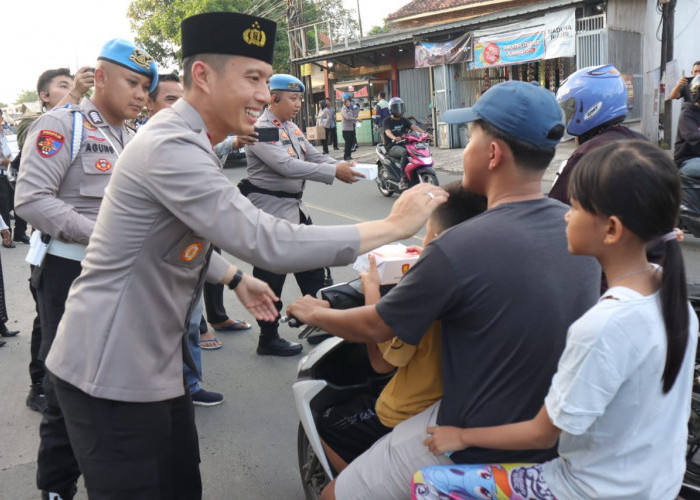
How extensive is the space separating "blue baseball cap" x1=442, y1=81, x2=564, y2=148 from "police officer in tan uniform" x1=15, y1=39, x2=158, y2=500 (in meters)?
1.98

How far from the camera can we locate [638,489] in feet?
4.76

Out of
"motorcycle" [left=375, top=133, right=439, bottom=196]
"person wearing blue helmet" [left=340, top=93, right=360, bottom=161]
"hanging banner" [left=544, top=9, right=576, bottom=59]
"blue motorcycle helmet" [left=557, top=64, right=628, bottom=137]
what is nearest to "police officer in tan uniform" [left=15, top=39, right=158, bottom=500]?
"blue motorcycle helmet" [left=557, top=64, right=628, bottom=137]

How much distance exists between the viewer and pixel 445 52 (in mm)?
17828

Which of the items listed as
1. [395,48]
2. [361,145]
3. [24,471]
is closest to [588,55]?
[395,48]

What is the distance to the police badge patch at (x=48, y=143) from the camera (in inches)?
117

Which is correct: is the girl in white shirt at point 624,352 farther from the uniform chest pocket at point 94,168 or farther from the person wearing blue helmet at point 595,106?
the uniform chest pocket at point 94,168

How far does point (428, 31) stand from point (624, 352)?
18.0 m

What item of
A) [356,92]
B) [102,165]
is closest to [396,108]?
[102,165]

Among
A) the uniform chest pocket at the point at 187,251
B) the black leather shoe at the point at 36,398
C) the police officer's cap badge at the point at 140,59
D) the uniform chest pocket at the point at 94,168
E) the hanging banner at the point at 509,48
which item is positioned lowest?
the black leather shoe at the point at 36,398

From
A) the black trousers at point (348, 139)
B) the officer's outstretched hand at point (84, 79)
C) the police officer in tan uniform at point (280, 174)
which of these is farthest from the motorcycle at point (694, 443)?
the black trousers at point (348, 139)

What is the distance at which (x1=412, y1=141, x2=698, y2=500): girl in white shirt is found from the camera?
1.38 meters

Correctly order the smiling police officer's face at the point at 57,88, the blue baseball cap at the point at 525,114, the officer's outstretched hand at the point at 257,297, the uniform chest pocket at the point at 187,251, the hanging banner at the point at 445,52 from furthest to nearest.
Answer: the hanging banner at the point at 445,52 < the smiling police officer's face at the point at 57,88 < the officer's outstretched hand at the point at 257,297 < the uniform chest pocket at the point at 187,251 < the blue baseball cap at the point at 525,114

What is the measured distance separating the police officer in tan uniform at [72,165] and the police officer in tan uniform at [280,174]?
4.99 feet

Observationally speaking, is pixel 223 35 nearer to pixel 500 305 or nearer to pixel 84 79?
pixel 500 305
